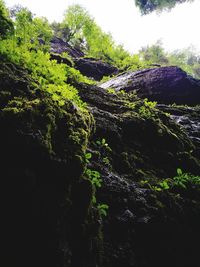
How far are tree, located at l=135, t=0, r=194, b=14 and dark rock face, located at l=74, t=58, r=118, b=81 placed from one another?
4.25 m

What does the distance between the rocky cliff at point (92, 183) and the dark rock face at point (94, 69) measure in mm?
9615

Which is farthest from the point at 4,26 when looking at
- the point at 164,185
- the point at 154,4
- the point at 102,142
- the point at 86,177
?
the point at 154,4

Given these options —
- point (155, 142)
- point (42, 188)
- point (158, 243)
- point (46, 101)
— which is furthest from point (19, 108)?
point (155, 142)

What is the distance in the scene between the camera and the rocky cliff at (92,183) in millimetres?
3574

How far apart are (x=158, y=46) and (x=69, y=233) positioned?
117 feet

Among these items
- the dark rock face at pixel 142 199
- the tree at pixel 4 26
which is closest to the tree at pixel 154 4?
the dark rock face at pixel 142 199

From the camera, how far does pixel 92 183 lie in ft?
14.3

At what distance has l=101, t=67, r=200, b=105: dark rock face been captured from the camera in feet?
40.5

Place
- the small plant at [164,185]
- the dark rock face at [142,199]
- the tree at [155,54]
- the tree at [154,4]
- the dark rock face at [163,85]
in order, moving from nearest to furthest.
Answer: the dark rock face at [142,199] < the small plant at [164,185] < the dark rock face at [163,85] < the tree at [154,4] < the tree at [155,54]

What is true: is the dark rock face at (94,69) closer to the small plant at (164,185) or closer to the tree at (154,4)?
the tree at (154,4)

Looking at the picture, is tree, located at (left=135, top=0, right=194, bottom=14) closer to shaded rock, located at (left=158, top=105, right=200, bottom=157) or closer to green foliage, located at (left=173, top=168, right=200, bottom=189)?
shaded rock, located at (left=158, top=105, right=200, bottom=157)

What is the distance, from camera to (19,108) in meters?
3.90

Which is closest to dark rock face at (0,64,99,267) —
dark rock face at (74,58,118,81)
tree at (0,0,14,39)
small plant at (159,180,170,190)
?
small plant at (159,180,170,190)

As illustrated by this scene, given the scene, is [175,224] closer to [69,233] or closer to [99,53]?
[69,233]
